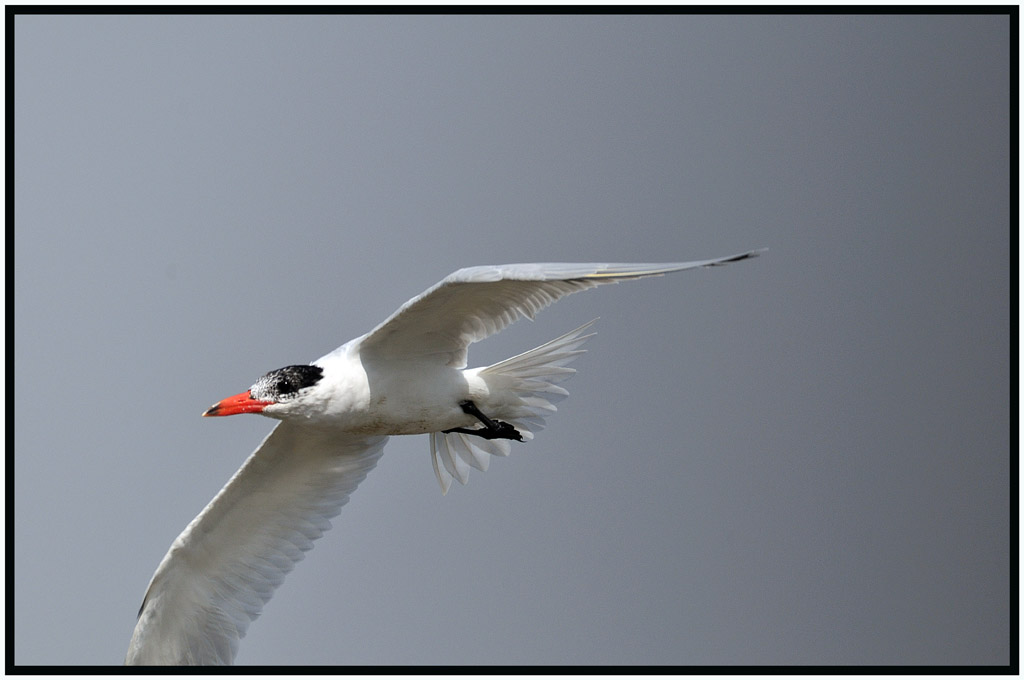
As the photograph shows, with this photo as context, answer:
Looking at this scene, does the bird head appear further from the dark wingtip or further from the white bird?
the dark wingtip

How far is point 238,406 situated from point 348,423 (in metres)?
0.65

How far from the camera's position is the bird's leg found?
7457mm

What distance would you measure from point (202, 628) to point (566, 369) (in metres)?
3.26

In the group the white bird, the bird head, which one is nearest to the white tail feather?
the white bird

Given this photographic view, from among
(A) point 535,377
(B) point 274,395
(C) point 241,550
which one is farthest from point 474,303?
(C) point 241,550

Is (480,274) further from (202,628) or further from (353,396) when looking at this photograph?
(202,628)

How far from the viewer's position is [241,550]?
8500 millimetres

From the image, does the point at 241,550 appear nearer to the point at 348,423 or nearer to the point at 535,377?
the point at 348,423

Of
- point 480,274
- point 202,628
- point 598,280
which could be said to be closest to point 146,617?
point 202,628

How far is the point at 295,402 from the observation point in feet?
23.4

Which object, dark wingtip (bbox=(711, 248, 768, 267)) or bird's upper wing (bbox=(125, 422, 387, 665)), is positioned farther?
bird's upper wing (bbox=(125, 422, 387, 665))

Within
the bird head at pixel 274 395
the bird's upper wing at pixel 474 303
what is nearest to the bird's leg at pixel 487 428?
the bird's upper wing at pixel 474 303

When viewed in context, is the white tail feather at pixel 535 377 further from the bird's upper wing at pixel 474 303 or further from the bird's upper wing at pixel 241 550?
the bird's upper wing at pixel 241 550

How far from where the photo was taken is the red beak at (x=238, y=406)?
7137 millimetres
